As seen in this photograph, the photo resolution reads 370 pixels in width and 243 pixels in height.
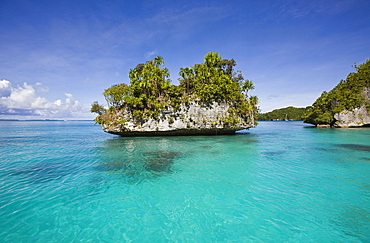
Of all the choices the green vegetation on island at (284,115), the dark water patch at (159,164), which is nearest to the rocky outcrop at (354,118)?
the dark water patch at (159,164)

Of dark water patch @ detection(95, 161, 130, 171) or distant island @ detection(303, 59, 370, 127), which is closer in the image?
dark water patch @ detection(95, 161, 130, 171)

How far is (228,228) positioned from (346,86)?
223ft

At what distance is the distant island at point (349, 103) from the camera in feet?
149

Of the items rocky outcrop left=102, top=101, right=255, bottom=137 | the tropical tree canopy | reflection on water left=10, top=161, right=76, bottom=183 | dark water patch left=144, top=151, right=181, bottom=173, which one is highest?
the tropical tree canopy

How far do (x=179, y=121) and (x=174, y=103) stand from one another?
10.7 feet

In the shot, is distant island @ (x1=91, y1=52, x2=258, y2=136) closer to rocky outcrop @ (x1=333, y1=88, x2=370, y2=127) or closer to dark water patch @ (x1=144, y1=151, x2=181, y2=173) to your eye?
dark water patch @ (x1=144, y1=151, x2=181, y2=173)

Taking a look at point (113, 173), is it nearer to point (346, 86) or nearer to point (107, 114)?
point (107, 114)

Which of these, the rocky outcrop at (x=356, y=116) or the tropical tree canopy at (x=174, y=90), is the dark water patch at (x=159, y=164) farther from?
the rocky outcrop at (x=356, y=116)

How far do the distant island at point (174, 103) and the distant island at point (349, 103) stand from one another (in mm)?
37746

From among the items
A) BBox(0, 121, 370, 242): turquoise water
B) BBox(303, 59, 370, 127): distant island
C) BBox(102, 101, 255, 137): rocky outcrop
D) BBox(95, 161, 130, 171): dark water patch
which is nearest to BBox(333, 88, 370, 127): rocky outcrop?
BBox(303, 59, 370, 127): distant island

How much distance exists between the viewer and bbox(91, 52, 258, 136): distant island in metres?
27.4

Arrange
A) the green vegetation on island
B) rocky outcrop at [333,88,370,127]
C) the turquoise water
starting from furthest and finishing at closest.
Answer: the green vegetation on island
rocky outcrop at [333,88,370,127]
the turquoise water

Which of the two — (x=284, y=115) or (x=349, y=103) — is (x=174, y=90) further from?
(x=284, y=115)

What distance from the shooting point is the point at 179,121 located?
28.6m
